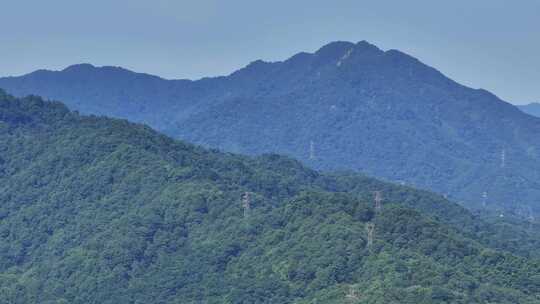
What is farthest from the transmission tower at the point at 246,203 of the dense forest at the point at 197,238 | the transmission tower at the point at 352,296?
the transmission tower at the point at 352,296

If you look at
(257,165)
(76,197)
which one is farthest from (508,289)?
(257,165)

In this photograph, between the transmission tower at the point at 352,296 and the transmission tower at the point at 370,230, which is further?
the transmission tower at the point at 370,230

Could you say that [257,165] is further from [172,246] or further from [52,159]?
[172,246]

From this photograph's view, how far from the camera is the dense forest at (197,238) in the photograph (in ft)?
302

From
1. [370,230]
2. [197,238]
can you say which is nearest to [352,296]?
[370,230]

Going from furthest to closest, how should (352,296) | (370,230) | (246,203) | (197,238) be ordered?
1. (246,203)
2. (197,238)
3. (370,230)
4. (352,296)

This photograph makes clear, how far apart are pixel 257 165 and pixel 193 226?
118 ft

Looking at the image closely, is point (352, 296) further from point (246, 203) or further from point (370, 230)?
point (246, 203)

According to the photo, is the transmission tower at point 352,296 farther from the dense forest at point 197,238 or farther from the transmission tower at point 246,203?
the transmission tower at point 246,203

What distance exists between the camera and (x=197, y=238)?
104 m

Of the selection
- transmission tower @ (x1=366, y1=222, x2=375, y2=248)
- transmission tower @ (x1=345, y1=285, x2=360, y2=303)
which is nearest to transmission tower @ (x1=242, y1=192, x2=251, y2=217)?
transmission tower @ (x1=366, y1=222, x2=375, y2=248)

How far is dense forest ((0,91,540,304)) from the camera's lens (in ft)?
302

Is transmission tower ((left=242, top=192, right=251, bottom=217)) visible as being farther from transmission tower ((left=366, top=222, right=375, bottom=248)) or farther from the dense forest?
transmission tower ((left=366, top=222, right=375, bottom=248))

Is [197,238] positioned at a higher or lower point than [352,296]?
higher
